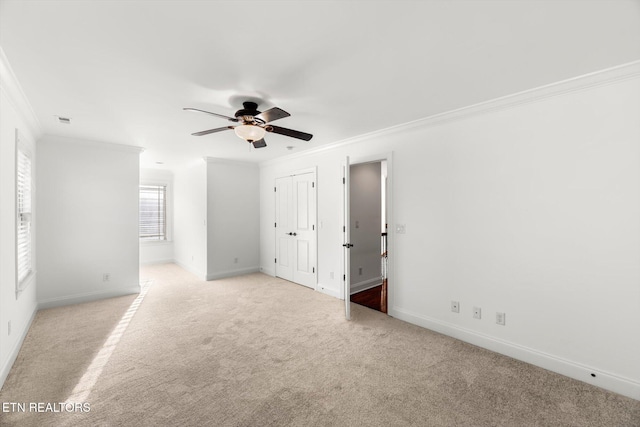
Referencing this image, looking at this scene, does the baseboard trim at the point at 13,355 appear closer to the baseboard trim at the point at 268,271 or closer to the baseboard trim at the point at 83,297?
the baseboard trim at the point at 83,297

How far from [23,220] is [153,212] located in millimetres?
4326

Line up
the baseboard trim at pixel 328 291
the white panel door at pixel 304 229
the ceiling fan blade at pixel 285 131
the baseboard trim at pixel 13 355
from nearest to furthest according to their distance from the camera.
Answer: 1. the baseboard trim at pixel 13 355
2. the ceiling fan blade at pixel 285 131
3. the baseboard trim at pixel 328 291
4. the white panel door at pixel 304 229

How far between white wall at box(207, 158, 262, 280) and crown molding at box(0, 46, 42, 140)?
2599 millimetres

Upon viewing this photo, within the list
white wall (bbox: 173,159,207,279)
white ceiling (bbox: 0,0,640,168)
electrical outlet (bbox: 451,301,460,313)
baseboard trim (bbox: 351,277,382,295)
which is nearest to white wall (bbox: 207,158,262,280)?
white wall (bbox: 173,159,207,279)

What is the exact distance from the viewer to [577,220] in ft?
7.78

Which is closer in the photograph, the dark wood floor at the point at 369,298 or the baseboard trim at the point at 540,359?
the baseboard trim at the point at 540,359

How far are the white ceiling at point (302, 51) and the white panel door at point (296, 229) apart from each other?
2.20 metres

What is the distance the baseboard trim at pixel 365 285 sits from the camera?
4.84 meters

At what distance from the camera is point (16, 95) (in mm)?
2590

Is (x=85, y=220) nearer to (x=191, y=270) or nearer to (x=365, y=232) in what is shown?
(x=191, y=270)

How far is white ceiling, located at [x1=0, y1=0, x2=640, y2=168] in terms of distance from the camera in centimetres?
154

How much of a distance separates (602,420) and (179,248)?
7.61 meters

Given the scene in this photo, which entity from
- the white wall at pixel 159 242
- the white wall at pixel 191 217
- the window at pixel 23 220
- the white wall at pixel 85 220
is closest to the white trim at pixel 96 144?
the white wall at pixel 85 220

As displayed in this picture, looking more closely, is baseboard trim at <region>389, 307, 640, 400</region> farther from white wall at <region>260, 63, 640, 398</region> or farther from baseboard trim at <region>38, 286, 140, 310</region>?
baseboard trim at <region>38, 286, 140, 310</region>
